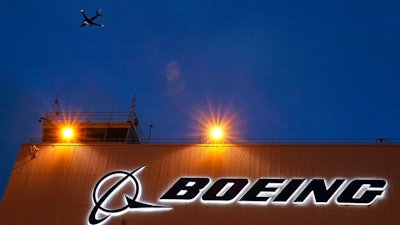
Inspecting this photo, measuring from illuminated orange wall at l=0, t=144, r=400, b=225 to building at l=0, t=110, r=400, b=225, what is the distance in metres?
0.07

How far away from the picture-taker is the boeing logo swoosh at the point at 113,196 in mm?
34500

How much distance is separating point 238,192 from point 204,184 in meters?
2.41

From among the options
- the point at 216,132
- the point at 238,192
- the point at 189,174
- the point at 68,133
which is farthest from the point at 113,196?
the point at 238,192

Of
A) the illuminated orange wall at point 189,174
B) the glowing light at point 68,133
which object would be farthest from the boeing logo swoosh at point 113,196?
the glowing light at point 68,133

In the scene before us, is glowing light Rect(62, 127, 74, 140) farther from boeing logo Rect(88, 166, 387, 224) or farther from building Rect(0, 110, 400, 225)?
boeing logo Rect(88, 166, 387, 224)

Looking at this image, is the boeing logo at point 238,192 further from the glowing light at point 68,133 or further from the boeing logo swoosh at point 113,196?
the glowing light at point 68,133

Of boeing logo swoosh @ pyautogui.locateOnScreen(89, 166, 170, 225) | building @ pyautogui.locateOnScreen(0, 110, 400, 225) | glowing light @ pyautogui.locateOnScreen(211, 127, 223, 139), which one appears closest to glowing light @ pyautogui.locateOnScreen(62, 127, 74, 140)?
building @ pyautogui.locateOnScreen(0, 110, 400, 225)

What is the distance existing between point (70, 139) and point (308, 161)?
1816 cm

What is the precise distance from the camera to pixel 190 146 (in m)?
36.0

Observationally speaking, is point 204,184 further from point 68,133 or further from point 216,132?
point 68,133

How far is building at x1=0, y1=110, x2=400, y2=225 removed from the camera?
31.9m

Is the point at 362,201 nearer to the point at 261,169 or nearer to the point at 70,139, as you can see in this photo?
the point at 261,169

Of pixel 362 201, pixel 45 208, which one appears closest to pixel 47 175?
pixel 45 208

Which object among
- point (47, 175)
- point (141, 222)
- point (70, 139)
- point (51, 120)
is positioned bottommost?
point (141, 222)
